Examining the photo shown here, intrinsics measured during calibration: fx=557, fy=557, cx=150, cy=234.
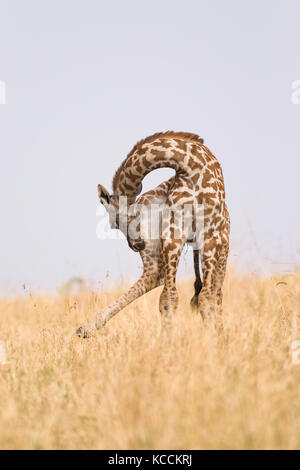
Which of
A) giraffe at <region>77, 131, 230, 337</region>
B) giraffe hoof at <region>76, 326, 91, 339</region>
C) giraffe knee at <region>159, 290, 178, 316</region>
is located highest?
giraffe at <region>77, 131, 230, 337</region>

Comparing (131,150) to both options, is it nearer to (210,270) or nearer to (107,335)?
(210,270)

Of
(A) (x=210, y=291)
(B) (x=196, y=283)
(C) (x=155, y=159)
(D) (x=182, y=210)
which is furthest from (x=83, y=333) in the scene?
(C) (x=155, y=159)

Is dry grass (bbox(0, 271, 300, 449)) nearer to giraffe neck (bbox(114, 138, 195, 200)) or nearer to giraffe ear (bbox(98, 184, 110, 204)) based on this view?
giraffe ear (bbox(98, 184, 110, 204))

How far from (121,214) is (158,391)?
2.87 meters

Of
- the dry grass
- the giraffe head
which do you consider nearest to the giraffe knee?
the dry grass

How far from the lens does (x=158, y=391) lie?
4.12 meters

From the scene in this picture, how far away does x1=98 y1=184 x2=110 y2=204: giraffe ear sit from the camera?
669 centimetres

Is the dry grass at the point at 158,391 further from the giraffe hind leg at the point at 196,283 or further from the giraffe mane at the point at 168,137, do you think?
the giraffe mane at the point at 168,137

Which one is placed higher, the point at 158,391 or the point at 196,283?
the point at 196,283

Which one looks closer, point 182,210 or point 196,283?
point 182,210

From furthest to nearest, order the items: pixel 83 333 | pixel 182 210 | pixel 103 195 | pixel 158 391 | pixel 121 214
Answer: pixel 103 195, pixel 121 214, pixel 83 333, pixel 182 210, pixel 158 391

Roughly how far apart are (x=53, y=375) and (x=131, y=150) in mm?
2633

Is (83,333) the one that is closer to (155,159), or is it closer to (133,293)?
(133,293)
